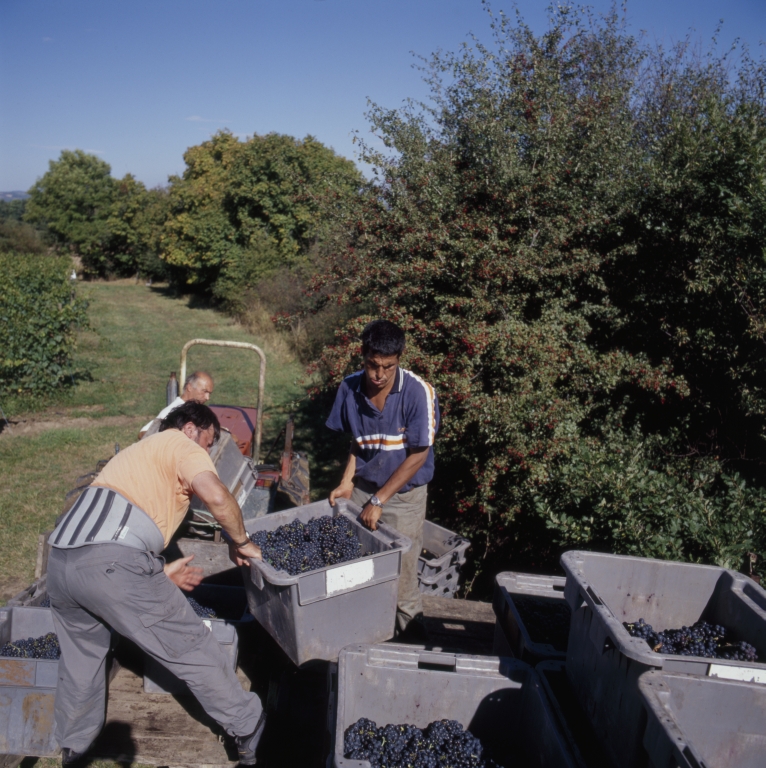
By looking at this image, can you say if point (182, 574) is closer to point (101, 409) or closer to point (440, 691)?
point (440, 691)

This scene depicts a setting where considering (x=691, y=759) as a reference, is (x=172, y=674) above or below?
below

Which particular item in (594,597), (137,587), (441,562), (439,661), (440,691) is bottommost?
(441,562)

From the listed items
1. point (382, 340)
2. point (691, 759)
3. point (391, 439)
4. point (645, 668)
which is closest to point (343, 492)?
point (391, 439)

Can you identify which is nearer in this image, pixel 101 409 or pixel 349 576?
pixel 349 576

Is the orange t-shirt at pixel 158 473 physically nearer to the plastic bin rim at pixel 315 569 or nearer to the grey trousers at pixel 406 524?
the plastic bin rim at pixel 315 569

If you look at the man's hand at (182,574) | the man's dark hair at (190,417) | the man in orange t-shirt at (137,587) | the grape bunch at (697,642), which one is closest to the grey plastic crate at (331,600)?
the man in orange t-shirt at (137,587)

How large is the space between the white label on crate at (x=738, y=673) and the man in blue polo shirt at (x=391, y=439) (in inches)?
67.3

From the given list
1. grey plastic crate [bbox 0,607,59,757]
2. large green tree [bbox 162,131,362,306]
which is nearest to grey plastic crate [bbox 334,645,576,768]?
grey plastic crate [bbox 0,607,59,757]

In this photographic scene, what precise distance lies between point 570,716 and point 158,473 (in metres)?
2.13

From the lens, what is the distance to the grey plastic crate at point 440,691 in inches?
110

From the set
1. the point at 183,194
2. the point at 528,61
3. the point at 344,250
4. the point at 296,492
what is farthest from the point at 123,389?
the point at 183,194

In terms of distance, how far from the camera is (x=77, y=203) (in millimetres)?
42781

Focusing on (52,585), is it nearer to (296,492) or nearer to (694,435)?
(296,492)

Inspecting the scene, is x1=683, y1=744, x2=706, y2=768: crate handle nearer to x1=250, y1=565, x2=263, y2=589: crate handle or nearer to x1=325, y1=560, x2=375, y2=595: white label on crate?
x1=325, y1=560, x2=375, y2=595: white label on crate
